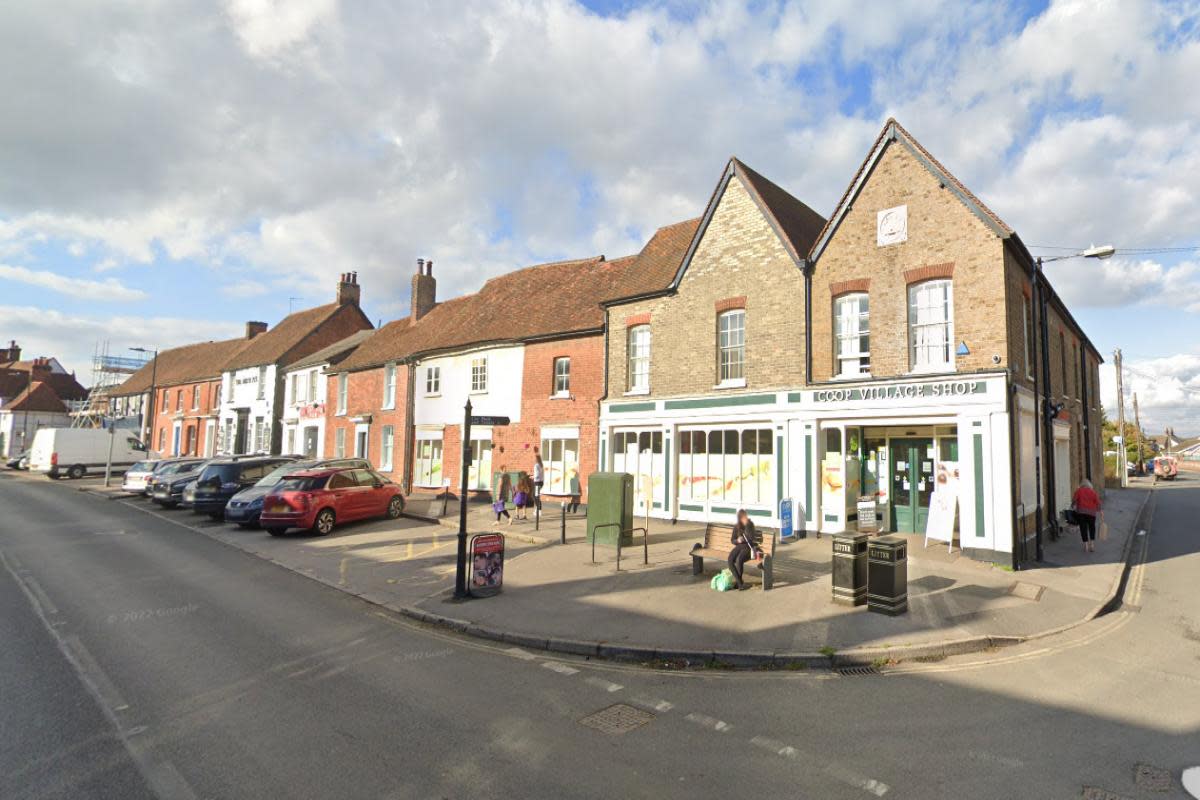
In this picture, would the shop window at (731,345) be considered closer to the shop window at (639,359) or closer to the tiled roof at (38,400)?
the shop window at (639,359)

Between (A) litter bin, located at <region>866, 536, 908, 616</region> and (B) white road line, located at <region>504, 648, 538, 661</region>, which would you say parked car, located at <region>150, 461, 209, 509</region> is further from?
(A) litter bin, located at <region>866, 536, 908, 616</region>

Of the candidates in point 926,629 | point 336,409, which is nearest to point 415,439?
point 336,409

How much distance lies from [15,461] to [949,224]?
201 feet

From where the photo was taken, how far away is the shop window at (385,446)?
28.3 m

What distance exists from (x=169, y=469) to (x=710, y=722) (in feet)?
87.1

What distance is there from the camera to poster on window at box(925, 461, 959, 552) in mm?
13078

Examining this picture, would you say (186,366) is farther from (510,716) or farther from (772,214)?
(510,716)

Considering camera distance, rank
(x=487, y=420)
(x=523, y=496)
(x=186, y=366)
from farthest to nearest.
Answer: (x=186, y=366) → (x=523, y=496) → (x=487, y=420)

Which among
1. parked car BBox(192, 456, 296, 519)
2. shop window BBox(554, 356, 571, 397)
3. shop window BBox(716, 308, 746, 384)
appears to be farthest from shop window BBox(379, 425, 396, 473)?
shop window BBox(716, 308, 746, 384)

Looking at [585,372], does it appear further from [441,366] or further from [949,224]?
[949,224]

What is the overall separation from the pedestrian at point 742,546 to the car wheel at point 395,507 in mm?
12505

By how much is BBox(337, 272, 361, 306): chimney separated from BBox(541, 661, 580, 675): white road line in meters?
39.0

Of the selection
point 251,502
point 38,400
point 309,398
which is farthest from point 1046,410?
point 38,400

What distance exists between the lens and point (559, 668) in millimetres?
7426
